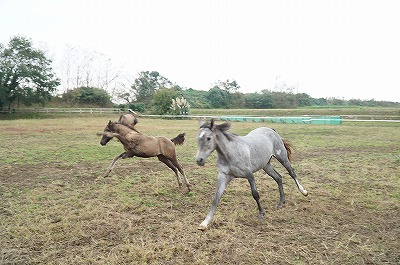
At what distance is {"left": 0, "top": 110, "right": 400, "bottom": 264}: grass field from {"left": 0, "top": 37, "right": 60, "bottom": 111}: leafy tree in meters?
34.3

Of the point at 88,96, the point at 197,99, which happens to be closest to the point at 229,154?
the point at 88,96

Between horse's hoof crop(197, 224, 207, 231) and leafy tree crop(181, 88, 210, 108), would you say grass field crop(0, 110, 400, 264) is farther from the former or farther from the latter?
leafy tree crop(181, 88, 210, 108)

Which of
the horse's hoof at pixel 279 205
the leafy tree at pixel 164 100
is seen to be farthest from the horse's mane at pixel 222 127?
the leafy tree at pixel 164 100

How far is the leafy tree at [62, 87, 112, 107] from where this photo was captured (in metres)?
53.5

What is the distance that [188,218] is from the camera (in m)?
5.48

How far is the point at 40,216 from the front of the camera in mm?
5492

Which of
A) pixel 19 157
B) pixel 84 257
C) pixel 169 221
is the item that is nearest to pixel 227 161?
pixel 169 221

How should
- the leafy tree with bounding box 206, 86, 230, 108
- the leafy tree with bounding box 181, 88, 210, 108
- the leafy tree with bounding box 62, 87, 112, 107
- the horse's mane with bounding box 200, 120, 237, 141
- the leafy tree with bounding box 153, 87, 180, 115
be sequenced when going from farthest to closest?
the leafy tree with bounding box 206, 86, 230, 108
the leafy tree with bounding box 181, 88, 210, 108
the leafy tree with bounding box 62, 87, 112, 107
the leafy tree with bounding box 153, 87, 180, 115
the horse's mane with bounding box 200, 120, 237, 141

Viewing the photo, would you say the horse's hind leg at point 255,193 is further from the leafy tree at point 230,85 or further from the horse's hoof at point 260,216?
the leafy tree at point 230,85

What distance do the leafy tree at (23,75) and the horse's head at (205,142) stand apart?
135 feet

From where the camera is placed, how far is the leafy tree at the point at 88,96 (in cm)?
5350

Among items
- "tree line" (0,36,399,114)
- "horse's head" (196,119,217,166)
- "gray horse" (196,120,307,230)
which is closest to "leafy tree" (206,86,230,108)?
"tree line" (0,36,399,114)

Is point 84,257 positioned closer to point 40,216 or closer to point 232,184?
point 40,216

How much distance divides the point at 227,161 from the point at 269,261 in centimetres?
180
